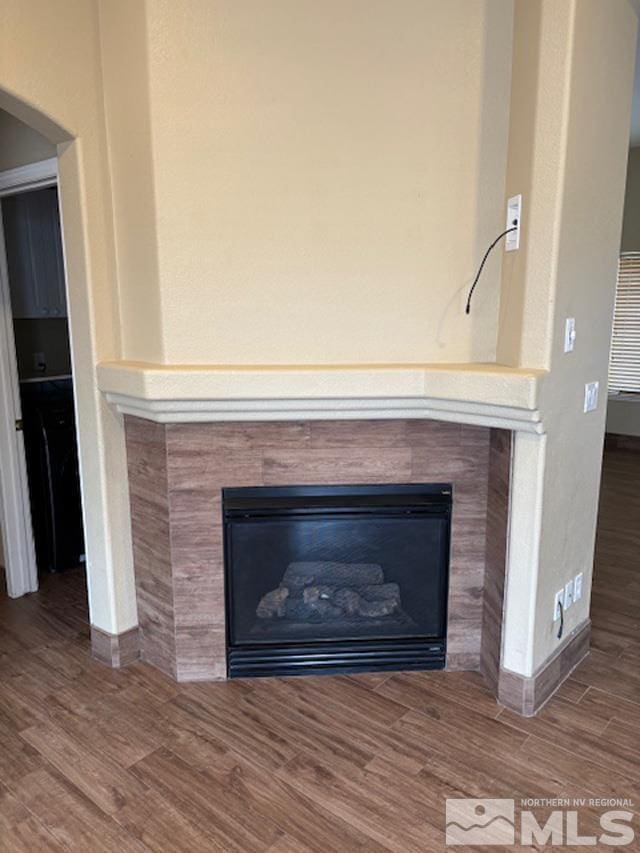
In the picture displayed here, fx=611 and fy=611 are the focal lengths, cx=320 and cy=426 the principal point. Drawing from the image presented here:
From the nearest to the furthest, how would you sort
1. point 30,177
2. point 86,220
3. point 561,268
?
point 561,268
point 86,220
point 30,177

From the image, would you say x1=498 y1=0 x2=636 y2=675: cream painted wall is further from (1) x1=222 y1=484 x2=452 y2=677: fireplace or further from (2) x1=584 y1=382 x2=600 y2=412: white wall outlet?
(1) x1=222 y1=484 x2=452 y2=677: fireplace

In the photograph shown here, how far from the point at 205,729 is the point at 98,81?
2.37 m

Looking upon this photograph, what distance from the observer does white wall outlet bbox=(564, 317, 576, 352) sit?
2096 millimetres

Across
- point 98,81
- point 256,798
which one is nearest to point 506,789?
point 256,798

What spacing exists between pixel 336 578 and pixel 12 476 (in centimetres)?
175

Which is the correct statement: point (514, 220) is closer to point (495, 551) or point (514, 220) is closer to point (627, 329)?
point (495, 551)

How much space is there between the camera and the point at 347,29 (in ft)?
6.89

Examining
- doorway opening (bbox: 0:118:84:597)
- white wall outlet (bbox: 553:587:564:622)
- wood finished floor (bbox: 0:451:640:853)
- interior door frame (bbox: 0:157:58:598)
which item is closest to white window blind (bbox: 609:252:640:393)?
wood finished floor (bbox: 0:451:640:853)

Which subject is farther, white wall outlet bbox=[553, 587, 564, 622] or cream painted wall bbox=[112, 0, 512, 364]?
white wall outlet bbox=[553, 587, 564, 622]

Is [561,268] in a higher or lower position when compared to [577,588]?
higher

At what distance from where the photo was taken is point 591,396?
2.35 meters

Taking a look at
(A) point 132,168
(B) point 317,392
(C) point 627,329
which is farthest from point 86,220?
(C) point 627,329

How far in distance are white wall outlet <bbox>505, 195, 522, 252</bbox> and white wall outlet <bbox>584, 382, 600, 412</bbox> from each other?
0.61 meters

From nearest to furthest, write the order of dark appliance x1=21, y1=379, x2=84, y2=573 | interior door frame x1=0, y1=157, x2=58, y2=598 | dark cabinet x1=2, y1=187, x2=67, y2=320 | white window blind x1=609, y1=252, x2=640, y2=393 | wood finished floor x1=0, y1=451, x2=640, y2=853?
1. wood finished floor x1=0, y1=451, x2=640, y2=853
2. interior door frame x1=0, y1=157, x2=58, y2=598
3. dark appliance x1=21, y1=379, x2=84, y2=573
4. dark cabinet x1=2, y1=187, x2=67, y2=320
5. white window blind x1=609, y1=252, x2=640, y2=393
